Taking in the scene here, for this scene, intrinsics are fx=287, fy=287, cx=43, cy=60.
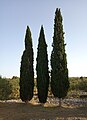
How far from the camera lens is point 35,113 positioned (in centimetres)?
2309

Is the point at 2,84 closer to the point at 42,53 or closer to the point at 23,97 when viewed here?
the point at 23,97

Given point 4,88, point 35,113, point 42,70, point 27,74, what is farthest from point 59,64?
point 4,88

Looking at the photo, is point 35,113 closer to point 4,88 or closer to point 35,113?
point 35,113

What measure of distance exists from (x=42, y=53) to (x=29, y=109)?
6239 millimetres

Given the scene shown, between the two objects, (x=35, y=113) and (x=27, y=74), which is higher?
(x=27, y=74)

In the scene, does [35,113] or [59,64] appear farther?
[59,64]

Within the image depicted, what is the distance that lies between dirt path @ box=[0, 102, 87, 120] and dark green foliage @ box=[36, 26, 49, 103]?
1.48 metres

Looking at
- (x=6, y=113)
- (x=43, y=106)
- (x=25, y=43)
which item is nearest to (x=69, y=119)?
(x=6, y=113)

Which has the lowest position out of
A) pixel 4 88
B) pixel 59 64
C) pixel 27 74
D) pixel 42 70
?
pixel 4 88

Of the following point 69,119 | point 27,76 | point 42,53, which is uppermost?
point 42,53

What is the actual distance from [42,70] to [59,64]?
178 cm

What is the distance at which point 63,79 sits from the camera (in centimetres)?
2778

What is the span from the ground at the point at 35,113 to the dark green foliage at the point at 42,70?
1.41 metres

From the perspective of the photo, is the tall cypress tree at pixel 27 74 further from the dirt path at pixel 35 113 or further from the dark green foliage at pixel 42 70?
the dirt path at pixel 35 113
